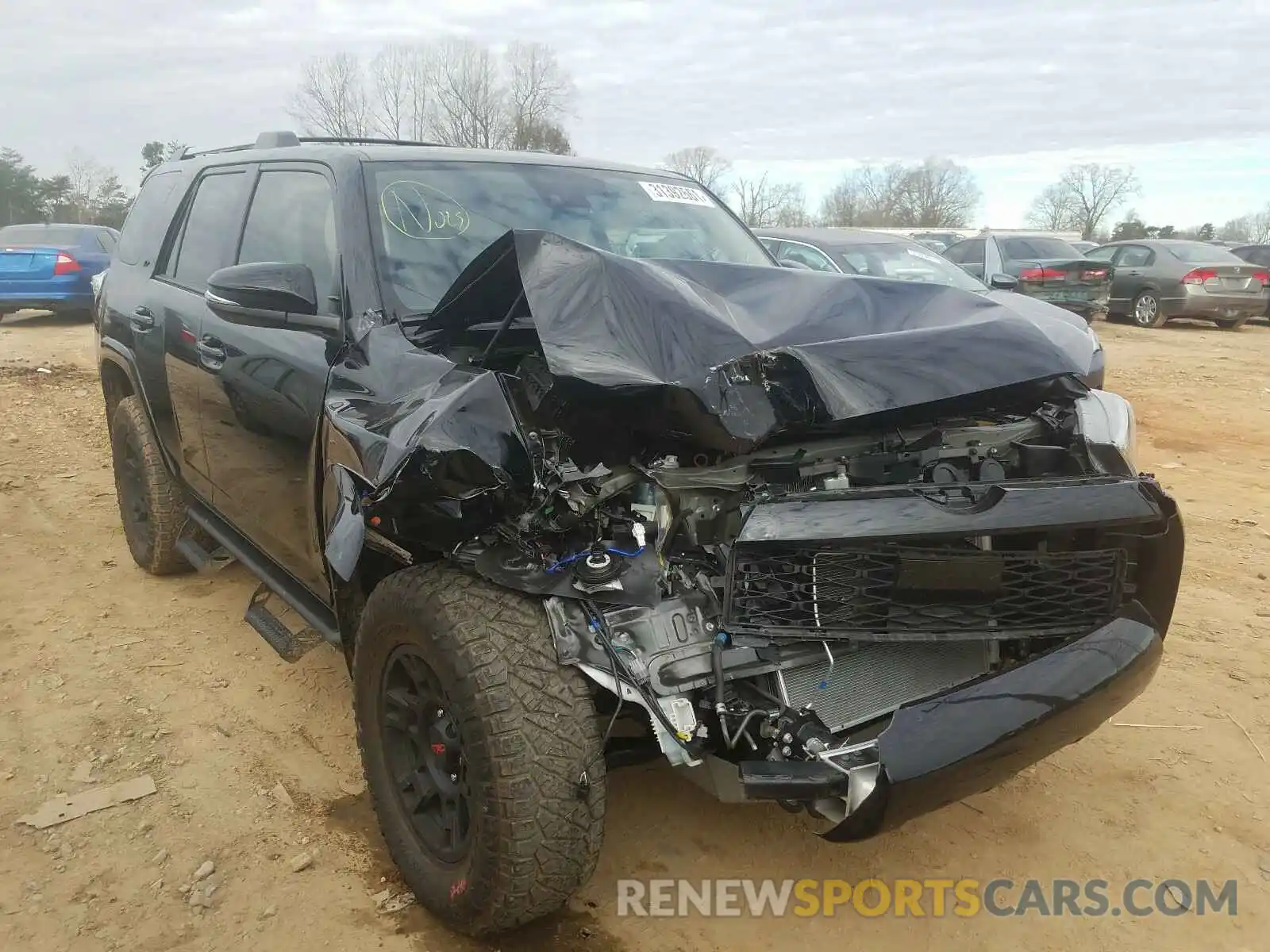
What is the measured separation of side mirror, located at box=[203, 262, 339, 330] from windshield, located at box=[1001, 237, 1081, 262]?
1390cm

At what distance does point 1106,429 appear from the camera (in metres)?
2.63

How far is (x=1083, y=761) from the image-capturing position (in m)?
3.07

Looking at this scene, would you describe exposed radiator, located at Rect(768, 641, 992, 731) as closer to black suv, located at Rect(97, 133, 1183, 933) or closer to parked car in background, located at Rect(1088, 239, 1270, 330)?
black suv, located at Rect(97, 133, 1183, 933)

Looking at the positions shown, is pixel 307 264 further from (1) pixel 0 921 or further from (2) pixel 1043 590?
(2) pixel 1043 590

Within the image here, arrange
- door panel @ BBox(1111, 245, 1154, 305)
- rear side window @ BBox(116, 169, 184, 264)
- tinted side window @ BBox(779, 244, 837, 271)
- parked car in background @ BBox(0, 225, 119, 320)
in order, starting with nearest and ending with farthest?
rear side window @ BBox(116, 169, 184, 264)
tinted side window @ BBox(779, 244, 837, 271)
parked car in background @ BBox(0, 225, 119, 320)
door panel @ BBox(1111, 245, 1154, 305)

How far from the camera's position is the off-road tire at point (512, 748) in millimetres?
2021

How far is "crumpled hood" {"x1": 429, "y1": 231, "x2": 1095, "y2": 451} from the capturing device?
7.27 feet

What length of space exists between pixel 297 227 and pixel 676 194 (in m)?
1.55

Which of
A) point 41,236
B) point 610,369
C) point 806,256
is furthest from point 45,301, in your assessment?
point 610,369

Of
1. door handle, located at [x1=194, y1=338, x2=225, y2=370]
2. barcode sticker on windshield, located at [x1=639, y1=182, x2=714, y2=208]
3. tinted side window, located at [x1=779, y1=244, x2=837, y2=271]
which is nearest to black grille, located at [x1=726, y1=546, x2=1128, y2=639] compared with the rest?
barcode sticker on windshield, located at [x1=639, y1=182, x2=714, y2=208]

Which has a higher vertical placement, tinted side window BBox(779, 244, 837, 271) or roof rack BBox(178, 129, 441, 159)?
roof rack BBox(178, 129, 441, 159)

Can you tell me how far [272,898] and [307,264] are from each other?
1.92 metres

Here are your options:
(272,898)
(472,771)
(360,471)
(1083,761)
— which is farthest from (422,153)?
(1083,761)

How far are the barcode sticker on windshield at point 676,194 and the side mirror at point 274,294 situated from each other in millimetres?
1464
